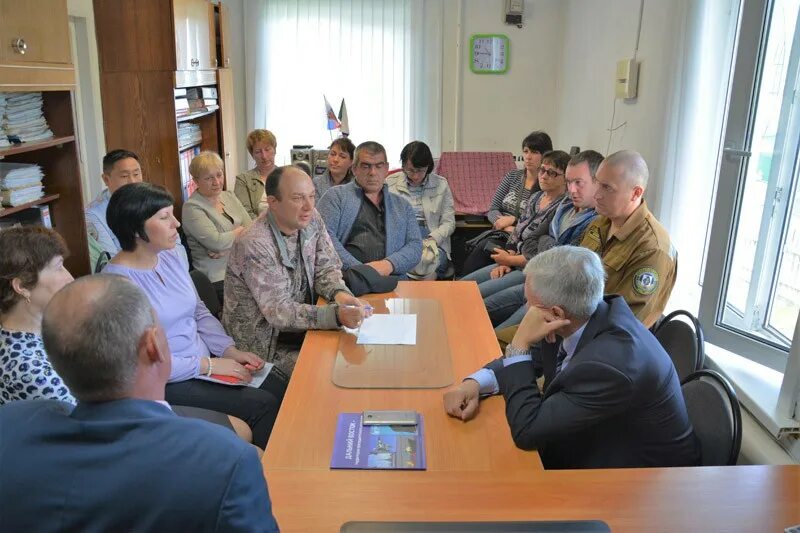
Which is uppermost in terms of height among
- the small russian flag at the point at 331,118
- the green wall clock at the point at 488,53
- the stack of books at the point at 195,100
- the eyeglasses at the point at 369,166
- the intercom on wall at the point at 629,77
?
the green wall clock at the point at 488,53

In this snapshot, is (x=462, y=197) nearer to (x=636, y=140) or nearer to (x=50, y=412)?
(x=636, y=140)

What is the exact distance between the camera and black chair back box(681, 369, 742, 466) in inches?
63.2

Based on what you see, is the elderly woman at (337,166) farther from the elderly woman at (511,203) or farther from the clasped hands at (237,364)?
the clasped hands at (237,364)

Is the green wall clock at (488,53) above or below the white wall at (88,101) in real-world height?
above

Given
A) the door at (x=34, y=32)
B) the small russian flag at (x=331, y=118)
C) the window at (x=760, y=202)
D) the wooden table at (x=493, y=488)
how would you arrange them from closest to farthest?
the wooden table at (x=493, y=488)
the window at (x=760, y=202)
the door at (x=34, y=32)
the small russian flag at (x=331, y=118)

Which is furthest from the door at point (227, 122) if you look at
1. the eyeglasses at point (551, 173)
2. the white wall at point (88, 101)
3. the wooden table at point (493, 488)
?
the wooden table at point (493, 488)

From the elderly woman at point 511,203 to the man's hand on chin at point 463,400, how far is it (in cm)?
233

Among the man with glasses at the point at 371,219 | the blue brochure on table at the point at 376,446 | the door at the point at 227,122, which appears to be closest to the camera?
the blue brochure on table at the point at 376,446

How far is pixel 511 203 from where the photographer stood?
14.5 ft

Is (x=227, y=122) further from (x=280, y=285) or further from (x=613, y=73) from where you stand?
(x=280, y=285)

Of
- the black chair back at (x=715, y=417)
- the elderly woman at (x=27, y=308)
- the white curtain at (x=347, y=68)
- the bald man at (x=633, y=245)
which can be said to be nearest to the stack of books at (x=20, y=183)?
the elderly woman at (x=27, y=308)

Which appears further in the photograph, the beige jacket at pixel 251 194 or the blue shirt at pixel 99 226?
the beige jacket at pixel 251 194

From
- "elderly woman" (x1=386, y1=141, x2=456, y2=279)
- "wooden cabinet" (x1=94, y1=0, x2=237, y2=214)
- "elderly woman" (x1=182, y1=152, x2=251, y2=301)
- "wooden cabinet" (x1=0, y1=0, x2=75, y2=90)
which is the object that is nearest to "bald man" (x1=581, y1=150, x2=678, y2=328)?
"elderly woman" (x1=386, y1=141, x2=456, y2=279)

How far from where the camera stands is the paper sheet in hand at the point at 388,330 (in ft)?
7.41
